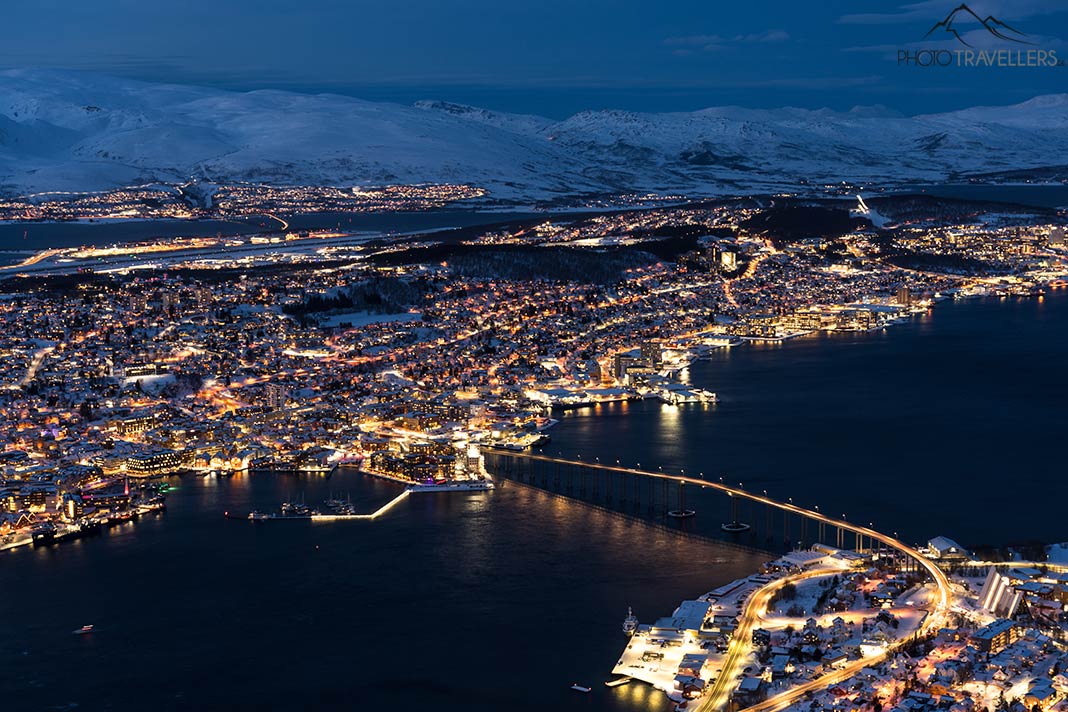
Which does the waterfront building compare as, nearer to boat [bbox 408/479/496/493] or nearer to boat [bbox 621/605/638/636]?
boat [bbox 621/605/638/636]

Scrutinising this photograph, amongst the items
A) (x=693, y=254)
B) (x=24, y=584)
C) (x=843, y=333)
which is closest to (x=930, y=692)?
(x=24, y=584)

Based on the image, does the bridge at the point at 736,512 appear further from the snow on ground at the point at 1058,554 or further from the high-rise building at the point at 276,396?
the high-rise building at the point at 276,396

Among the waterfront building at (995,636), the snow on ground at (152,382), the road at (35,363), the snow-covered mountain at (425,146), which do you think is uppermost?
the snow-covered mountain at (425,146)

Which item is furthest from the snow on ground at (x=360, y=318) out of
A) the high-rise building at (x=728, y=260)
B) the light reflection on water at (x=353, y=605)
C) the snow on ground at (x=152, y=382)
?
the light reflection on water at (x=353, y=605)

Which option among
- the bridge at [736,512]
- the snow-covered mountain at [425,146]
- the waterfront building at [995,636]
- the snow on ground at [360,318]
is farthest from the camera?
the snow-covered mountain at [425,146]

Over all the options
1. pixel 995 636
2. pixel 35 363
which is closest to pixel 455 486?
pixel 995 636

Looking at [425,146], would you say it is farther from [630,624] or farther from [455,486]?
[630,624]

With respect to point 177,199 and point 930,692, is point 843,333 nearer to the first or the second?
point 930,692
